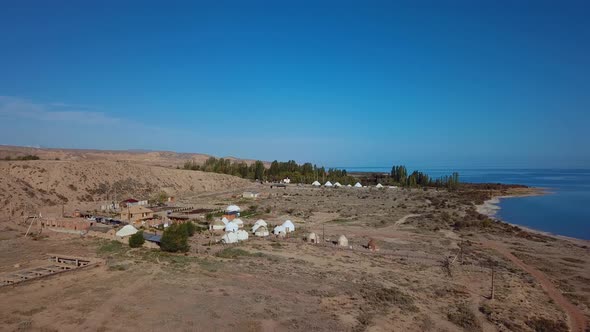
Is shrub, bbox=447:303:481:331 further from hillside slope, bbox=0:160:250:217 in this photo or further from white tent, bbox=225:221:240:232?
hillside slope, bbox=0:160:250:217

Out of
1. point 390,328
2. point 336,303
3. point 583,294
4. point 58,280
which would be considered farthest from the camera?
point 583,294

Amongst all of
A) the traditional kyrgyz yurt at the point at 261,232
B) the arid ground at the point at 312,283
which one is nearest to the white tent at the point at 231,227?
the traditional kyrgyz yurt at the point at 261,232

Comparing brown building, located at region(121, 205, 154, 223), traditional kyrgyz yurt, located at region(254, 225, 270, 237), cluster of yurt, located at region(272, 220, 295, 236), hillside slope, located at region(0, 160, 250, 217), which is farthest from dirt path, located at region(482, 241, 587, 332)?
hillside slope, located at region(0, 160, 250, 217)

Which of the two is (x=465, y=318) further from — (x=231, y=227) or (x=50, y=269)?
(x=231, y=227)

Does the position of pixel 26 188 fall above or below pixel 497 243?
above

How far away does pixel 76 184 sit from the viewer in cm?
5491

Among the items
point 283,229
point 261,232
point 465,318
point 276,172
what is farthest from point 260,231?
point 276,172

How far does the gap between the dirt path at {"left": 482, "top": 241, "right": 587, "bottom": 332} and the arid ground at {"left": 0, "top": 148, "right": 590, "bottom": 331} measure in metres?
0.08

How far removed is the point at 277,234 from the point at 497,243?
67.6 feet

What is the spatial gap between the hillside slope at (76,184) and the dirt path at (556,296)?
154ft

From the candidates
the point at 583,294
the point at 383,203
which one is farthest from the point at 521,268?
the point at 383,203

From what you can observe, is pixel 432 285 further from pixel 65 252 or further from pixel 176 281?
pixel 65 252

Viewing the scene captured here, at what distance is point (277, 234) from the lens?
34062 mm

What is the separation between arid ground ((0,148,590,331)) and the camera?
15047 mm
